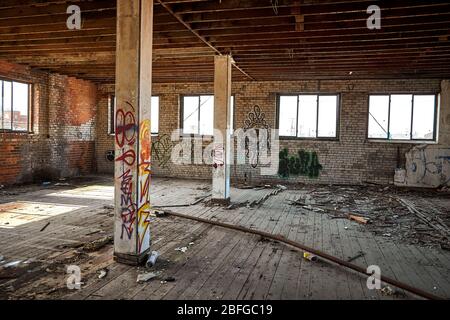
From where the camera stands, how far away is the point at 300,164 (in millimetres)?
11984

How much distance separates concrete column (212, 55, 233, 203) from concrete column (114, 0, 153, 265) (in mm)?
3848

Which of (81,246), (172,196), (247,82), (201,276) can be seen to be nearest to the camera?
(201,276)

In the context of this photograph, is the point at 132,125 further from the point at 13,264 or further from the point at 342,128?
the point at 342,128

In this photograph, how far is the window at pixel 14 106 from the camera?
9891mm

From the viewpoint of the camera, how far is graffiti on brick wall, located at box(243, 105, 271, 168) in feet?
40.1

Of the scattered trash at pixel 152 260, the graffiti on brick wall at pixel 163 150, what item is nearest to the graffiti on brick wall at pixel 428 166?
the graffiti on brick wall at pixel 163 150

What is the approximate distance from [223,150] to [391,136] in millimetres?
6411

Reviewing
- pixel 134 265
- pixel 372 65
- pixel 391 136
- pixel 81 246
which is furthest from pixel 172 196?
pixel 391 136

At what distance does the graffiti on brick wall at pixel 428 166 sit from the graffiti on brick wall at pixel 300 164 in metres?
2.78

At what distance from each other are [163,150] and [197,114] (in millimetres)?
1916

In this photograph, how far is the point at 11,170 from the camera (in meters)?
10.2

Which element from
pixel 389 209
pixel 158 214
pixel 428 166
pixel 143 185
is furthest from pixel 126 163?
pixel 428 166

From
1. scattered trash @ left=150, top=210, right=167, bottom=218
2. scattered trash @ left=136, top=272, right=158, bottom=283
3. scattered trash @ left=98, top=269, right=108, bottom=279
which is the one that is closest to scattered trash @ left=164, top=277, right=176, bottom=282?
scattered trash @ left=136, top=272, right=158, bottom=283
